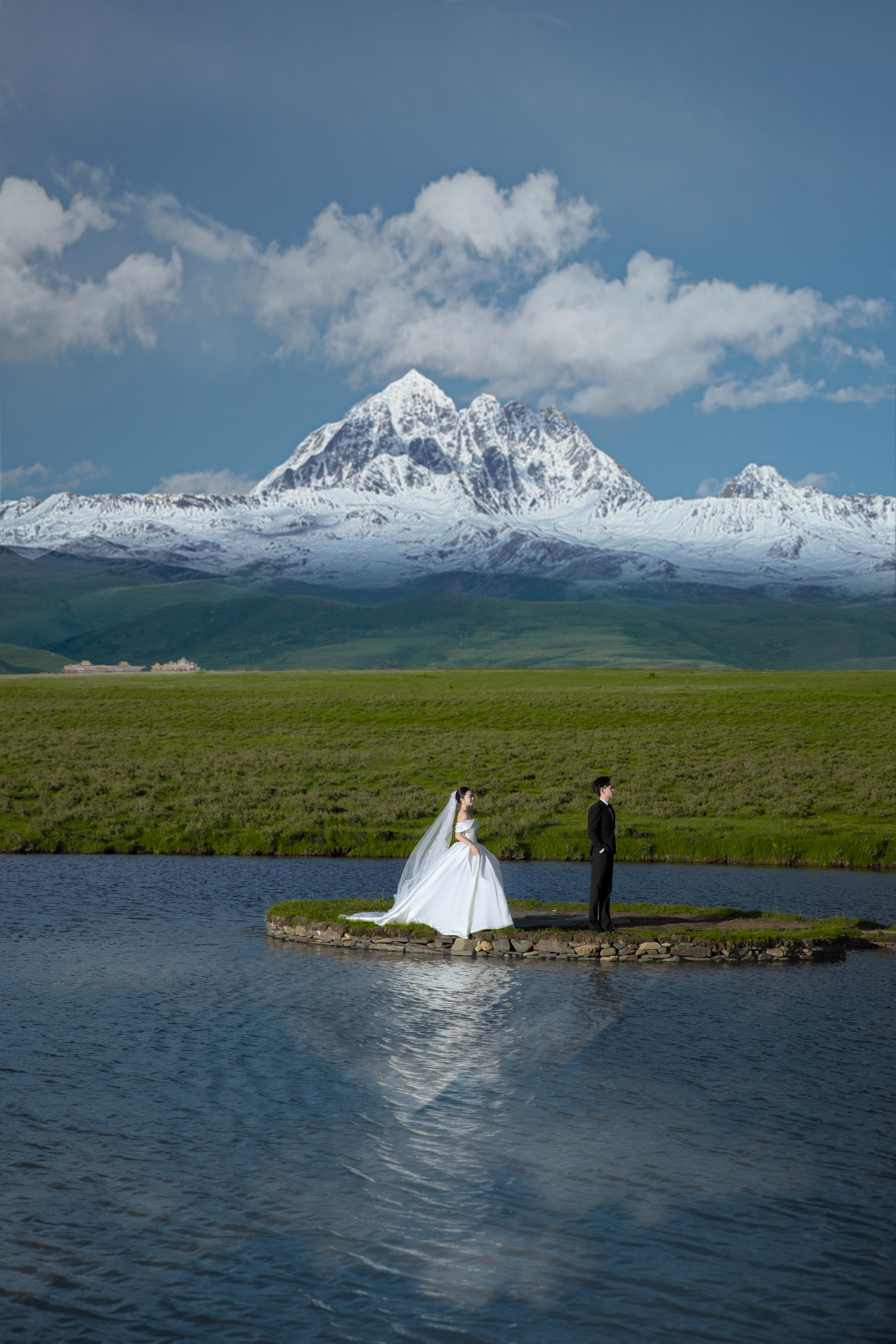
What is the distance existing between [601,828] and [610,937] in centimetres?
247

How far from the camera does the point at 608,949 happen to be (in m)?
23.2

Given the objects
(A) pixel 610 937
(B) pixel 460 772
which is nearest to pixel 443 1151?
(A) pixel 610 937

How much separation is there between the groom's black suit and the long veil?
3.11 meters

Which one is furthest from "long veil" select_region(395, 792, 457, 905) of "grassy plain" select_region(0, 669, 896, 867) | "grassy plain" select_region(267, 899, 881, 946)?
"grassy plain" select_region(0, 669, 896, 867)

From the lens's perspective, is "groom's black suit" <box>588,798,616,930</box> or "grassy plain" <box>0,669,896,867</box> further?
"grassy plain" <box>0,669,896,867</box>

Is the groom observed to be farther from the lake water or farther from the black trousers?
the lake water

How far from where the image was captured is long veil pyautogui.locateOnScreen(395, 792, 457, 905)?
25.4 metres

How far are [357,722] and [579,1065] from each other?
65.4 meters

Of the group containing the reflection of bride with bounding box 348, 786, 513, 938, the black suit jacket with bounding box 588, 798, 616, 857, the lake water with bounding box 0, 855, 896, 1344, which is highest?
the black suit jacket with bounding box 588, 798, 616, 857

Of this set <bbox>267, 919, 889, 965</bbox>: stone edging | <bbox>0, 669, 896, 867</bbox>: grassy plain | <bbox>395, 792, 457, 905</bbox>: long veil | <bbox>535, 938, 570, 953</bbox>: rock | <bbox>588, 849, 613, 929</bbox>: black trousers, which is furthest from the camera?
<bbox>0, 669, 896, 867</bbox>: grassy plain

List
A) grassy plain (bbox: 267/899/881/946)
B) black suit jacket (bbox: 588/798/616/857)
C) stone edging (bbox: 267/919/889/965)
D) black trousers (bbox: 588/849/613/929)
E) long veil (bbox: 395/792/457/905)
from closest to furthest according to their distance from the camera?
1. stone edging (bbox: 267/919/889/965)
2. grassy plain (bbox: 267/899/881/946)
3. black trousers (bbox: 588/849/613/929)
4. black suit jacket (bbox: 588/798/616/857)
5. long veil (bbox: 395/792/457/905)

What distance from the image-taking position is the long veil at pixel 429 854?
25375mm

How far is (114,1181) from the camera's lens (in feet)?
38.4

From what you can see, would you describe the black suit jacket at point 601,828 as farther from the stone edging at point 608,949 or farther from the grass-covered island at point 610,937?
the stone edging at point 608,949
